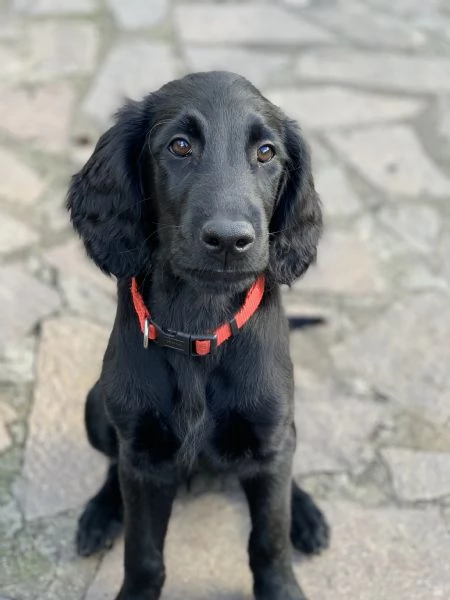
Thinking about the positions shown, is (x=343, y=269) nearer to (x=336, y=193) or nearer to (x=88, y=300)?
(x=336, y=193)

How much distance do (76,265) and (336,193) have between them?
3.85 ft

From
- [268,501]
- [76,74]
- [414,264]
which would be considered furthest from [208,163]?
[76,74]

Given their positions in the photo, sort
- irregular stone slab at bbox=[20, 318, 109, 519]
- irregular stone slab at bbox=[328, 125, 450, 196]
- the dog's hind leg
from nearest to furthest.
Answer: the dog's hind leg < irregular stone slab at bbox=[20, 318, 109, 519] < irregular stone slab at bbox=[328, 125, 450, 196]

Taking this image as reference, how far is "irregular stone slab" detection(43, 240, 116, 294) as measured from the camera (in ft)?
12.2

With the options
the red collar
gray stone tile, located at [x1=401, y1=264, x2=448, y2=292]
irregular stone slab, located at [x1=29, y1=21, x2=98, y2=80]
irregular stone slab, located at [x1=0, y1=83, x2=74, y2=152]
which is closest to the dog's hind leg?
the red collar

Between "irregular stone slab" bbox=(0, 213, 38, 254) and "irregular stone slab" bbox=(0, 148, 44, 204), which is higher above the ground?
"irregular stone slab" bbox=(0, 148, 44, 204)

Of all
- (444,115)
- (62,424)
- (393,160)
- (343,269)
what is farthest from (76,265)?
(444,115)

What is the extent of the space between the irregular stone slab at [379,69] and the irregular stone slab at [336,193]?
0.83m

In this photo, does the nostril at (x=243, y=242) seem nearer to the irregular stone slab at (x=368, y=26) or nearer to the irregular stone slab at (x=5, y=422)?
the irregular stone slab at (x=5, y=422)

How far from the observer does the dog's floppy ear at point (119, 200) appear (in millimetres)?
2346

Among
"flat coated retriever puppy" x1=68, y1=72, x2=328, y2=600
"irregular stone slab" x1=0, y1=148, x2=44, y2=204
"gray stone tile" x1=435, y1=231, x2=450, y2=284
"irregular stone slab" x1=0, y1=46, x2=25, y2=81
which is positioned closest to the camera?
"flat coated retriever puppy" x1=68, y1=72, x2=328, y2=600

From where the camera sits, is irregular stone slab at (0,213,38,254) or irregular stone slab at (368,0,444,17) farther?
irregular stone slab at (368,0,444,17)

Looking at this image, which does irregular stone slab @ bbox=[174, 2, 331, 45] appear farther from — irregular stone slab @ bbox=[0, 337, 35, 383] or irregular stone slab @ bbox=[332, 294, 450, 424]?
irregular stone slab @ bbox=[0, 337, 35, 383]

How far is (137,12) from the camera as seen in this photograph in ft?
17.8
